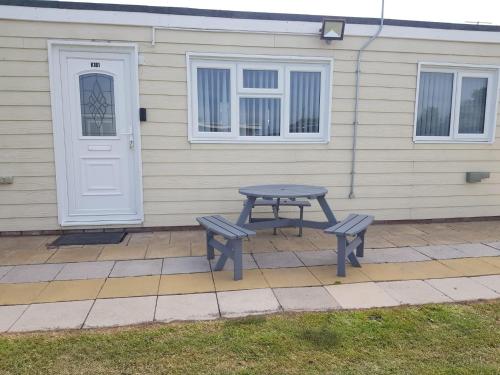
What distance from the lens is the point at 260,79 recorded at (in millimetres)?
4770

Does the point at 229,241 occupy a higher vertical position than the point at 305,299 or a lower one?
higher

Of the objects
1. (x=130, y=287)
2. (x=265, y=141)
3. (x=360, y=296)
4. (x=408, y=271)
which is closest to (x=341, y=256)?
(x=360, y=296)

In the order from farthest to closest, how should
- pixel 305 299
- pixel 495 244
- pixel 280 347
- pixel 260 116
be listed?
pixel 260 116, pixel 495 244, pixel 305 299, pixel 280 347

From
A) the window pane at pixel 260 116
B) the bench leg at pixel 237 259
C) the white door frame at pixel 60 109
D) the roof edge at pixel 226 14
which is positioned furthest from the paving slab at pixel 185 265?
the roof edge at pixel 226 14

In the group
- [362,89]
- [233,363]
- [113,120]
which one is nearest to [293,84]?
[362,89]

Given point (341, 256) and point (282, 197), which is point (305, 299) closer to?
point (341, 256)

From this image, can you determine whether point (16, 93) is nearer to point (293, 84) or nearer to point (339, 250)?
point (293, 84)

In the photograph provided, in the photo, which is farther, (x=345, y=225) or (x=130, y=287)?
(x=345, y=225)

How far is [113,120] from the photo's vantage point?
14.9ft

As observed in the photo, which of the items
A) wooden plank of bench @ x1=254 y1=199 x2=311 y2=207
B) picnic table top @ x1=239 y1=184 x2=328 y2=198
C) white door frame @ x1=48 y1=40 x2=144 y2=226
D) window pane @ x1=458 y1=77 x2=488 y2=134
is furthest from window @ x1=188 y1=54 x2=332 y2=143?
window pane @ x1=458 y1=77 x2=488 y2=134

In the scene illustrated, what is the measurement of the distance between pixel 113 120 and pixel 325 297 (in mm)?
3298

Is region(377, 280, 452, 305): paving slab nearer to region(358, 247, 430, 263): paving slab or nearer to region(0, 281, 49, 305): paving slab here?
region(358, 247, 430, 263): paving slab

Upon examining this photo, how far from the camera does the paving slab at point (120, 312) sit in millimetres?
2443

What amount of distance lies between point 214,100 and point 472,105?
12.3ft
